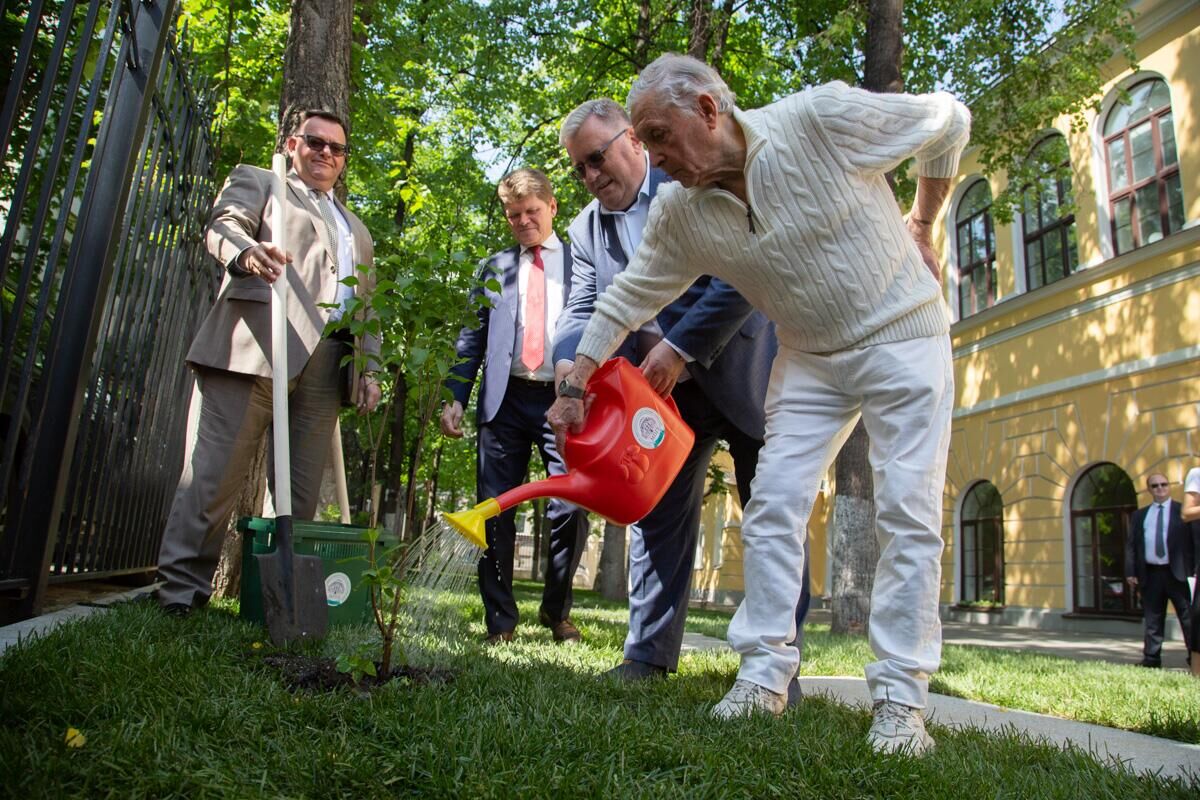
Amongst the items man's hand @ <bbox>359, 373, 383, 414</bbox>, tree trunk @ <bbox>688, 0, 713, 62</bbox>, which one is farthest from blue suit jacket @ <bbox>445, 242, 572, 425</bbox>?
tree trunk @ <bbox>688, 0, 713, 62</bbox>

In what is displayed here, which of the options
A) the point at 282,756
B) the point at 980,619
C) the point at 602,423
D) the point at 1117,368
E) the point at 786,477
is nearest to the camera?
the point at 282,756

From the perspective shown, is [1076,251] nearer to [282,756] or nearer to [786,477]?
[786,477]

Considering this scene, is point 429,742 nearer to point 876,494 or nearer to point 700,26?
point 876,494

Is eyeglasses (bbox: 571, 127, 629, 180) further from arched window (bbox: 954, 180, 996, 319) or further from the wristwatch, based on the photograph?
arched window (bbox: 954, 180, 996, 319)

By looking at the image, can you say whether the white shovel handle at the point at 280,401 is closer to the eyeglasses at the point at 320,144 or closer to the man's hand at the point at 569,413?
the eyeglasses at the point at 320,144

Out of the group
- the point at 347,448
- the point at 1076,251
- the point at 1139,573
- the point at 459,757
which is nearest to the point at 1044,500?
the point at 1076,251

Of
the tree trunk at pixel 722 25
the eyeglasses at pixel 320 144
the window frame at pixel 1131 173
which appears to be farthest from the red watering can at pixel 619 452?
the window frame at pixel 1131 173

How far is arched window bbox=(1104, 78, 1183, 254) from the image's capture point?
1318 centimetres

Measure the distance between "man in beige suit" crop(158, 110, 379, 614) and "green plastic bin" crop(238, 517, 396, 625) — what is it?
224mm

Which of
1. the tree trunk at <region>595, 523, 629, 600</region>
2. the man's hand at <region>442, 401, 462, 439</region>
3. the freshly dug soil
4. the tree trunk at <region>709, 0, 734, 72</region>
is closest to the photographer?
the freshly dug soil

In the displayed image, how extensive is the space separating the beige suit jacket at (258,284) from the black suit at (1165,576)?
7465 mm

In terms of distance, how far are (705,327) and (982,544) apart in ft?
50.1

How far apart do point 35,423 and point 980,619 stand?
51.3ft

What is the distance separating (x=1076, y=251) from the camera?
1492 cm
